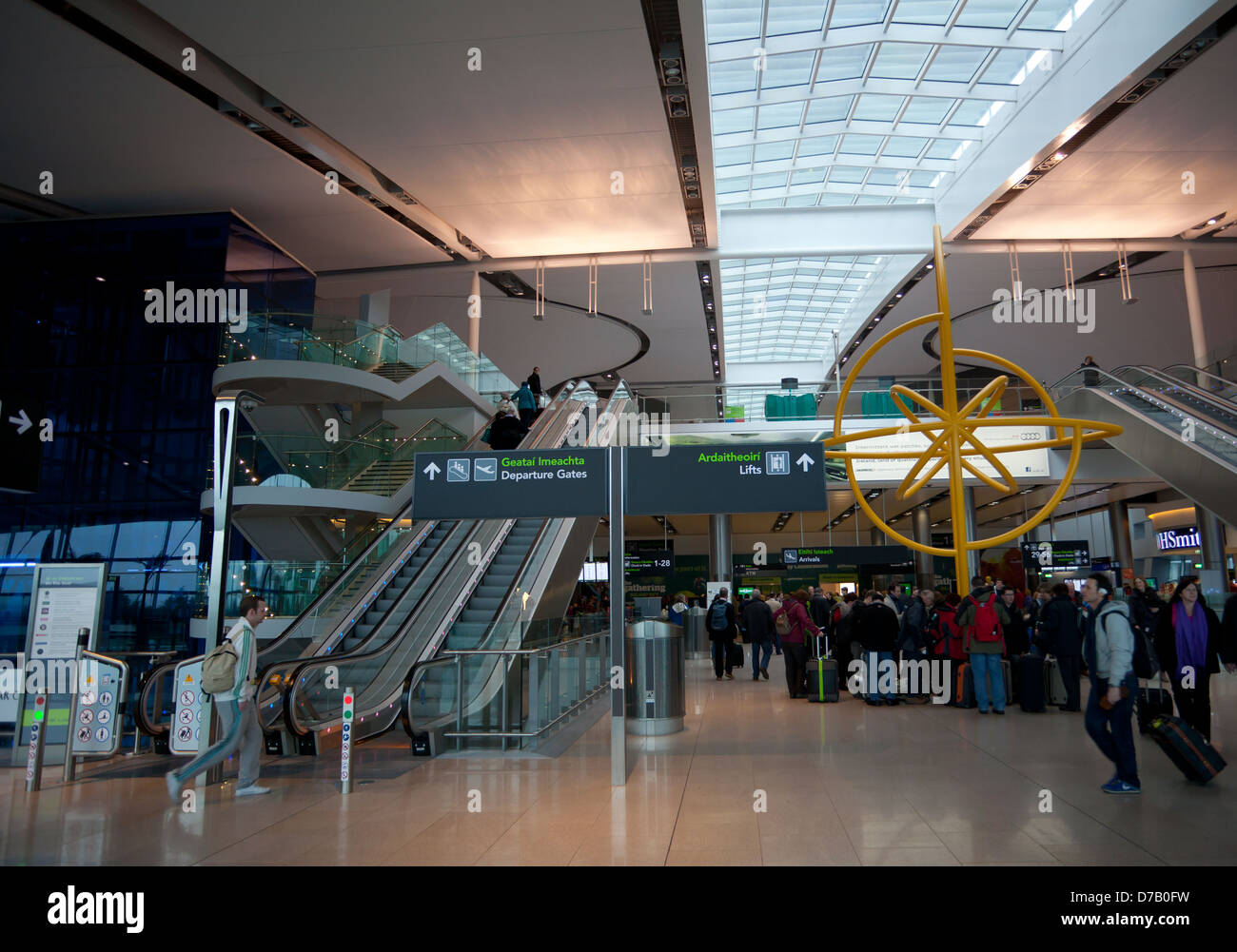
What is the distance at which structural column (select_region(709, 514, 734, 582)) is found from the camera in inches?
1117

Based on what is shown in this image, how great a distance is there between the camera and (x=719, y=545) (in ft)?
93.9

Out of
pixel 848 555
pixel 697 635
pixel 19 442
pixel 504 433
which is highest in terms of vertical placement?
pixel 504 433

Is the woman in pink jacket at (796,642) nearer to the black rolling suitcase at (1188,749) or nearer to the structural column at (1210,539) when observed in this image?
the black rolling suitcase at (1188,749)

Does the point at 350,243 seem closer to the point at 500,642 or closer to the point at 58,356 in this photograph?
the point at 58,356

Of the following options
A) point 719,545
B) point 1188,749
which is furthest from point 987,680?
point 719,545

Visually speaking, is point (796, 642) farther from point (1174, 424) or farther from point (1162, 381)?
point (1162, 381)

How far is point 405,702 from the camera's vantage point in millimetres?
8609

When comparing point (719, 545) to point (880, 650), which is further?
point (719, 545)

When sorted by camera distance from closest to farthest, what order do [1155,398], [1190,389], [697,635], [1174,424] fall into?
[1174,424], [1190,389], [1155,398], [697,635]

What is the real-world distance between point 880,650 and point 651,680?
4137mm

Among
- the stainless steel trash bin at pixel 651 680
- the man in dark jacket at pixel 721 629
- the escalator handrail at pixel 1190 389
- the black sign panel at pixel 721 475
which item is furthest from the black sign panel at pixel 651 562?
the black sign panel at pixel 721 475

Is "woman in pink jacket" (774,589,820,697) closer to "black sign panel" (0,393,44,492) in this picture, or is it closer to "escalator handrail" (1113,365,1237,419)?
"escalator handrail" (1113,365,1237,419)

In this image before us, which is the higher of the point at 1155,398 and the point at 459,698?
the point at 1155,398

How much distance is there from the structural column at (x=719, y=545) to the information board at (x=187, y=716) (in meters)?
21.1
